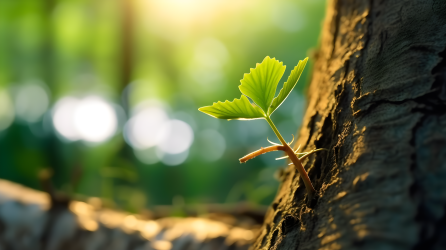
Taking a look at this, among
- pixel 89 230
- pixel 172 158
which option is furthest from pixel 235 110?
pixel 172 158

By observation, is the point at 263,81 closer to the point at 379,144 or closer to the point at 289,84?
→ the point at 289,84

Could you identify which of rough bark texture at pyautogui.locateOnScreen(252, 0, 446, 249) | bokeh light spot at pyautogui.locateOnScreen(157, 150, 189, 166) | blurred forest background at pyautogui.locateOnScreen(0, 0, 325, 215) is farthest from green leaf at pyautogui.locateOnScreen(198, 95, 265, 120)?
bokeh light spot at pyautogui.locateOnScreen(157, 150, 189, 166)

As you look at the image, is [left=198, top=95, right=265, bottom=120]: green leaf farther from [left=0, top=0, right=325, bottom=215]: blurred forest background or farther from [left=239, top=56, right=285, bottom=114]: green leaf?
[left=0, top=0, right=325, bottom=215]: blurred forest background

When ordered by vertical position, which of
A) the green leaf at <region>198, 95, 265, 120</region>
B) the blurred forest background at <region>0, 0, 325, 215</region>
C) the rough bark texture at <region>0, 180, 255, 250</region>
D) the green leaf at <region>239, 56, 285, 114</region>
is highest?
the blurred forest background at <region>0, 0, 325, 215</region>

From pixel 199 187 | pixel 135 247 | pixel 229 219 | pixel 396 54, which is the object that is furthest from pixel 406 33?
pixel 199 187

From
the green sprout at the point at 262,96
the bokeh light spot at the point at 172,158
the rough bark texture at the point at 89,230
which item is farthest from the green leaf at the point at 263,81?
the bokeh light spot at the point at 172,158

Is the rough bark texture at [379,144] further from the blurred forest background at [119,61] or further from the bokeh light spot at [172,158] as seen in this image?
the bokeh light spot at [172,158]
